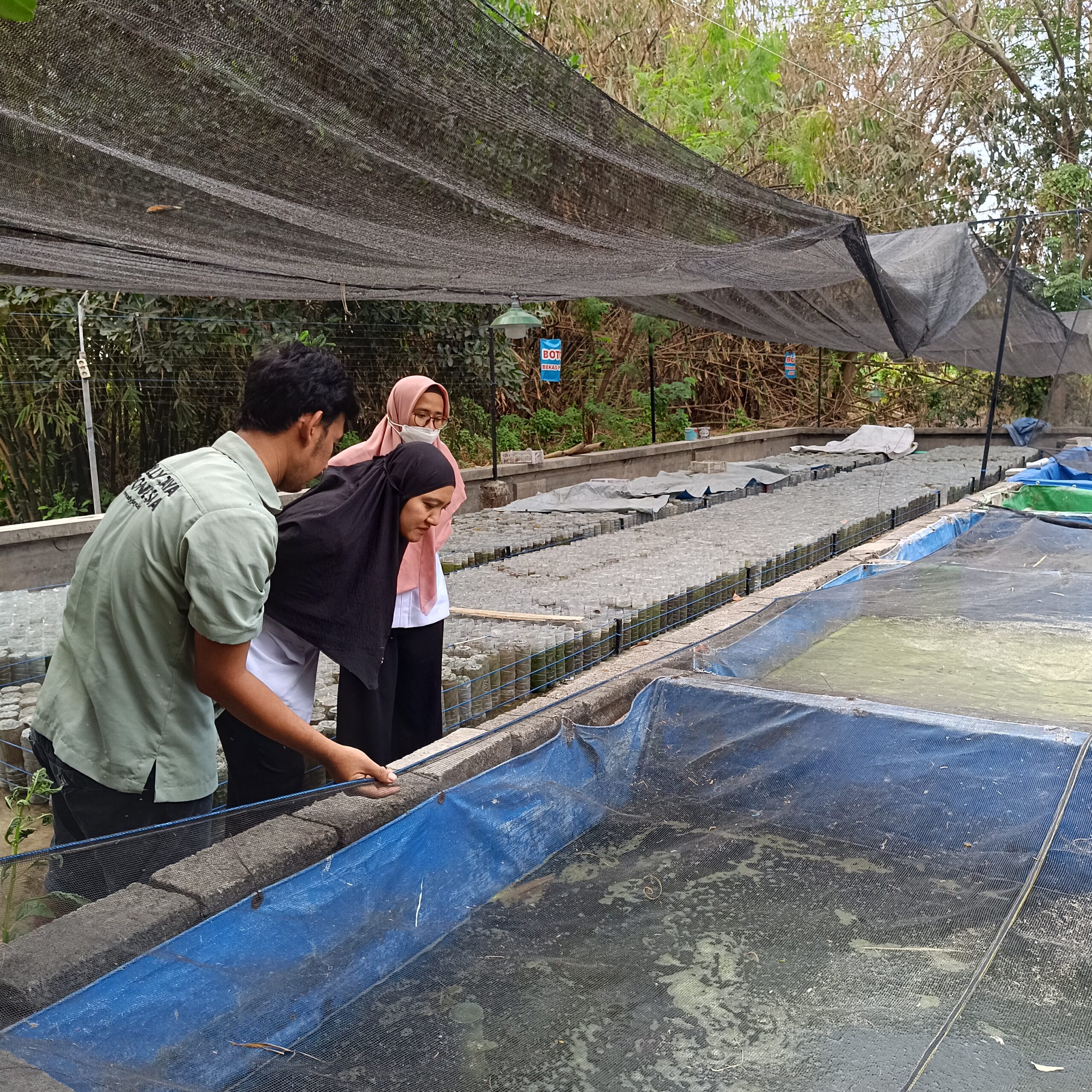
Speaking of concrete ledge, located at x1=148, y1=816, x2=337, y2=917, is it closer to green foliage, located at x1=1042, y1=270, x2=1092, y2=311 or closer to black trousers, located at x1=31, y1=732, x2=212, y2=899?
black trousers, located at x1=31, y1=732, x2=212, y2=899

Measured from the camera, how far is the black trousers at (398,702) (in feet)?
9.34

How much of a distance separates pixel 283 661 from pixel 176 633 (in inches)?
25.7

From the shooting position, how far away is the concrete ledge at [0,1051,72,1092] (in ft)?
4.80

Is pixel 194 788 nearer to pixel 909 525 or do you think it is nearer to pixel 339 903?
pixel 339 903

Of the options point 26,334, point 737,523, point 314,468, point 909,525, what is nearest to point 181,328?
point 26,334

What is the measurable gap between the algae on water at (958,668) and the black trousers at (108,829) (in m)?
2.13

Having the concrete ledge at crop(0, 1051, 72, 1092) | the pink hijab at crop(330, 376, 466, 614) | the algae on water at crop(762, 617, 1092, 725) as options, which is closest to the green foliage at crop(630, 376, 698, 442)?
the algae on water at crop(762, 617, 1092, 725)

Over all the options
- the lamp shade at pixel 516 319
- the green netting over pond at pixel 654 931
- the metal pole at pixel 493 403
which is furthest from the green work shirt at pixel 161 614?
the metal pole at pixel 493 403

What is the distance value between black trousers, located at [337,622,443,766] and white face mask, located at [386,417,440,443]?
75 centimetres

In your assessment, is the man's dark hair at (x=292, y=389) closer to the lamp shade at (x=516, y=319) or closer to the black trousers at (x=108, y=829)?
the black trousers at (x=108, y=829)

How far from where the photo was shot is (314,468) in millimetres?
2105

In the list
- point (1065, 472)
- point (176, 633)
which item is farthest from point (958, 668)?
point (1065, 472)

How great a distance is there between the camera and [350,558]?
2.50 metres

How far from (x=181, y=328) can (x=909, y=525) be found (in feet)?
19.4
